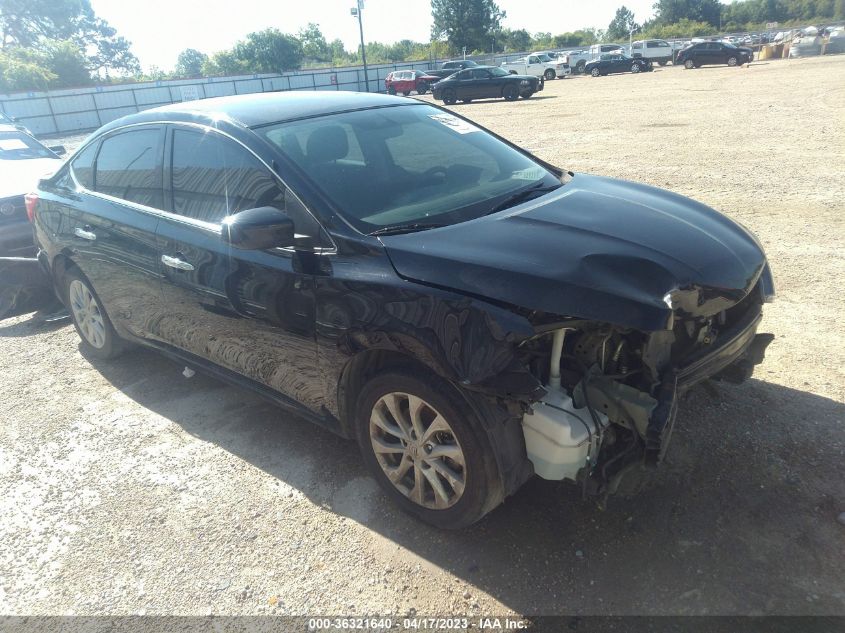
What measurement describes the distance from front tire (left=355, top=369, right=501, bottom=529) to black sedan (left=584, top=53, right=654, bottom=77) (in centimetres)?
4295

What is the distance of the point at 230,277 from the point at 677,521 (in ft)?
8.11

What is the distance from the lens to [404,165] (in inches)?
133

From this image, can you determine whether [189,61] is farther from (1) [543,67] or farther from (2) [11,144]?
(2) [11,144]

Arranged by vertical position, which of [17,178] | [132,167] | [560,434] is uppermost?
[132,167]

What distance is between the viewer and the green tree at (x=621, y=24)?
9400 centimetres

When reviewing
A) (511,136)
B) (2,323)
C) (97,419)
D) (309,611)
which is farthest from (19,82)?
(309,611)

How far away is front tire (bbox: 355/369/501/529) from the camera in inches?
97.7

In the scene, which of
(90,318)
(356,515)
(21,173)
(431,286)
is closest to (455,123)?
(431,286)

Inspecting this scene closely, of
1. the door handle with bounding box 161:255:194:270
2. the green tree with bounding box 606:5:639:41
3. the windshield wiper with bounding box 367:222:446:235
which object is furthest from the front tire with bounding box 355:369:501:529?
the green tree with bounding box 606:5:639:41

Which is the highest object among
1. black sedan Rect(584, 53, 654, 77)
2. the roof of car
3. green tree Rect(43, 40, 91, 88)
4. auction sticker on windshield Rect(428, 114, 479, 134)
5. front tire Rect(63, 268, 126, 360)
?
green tree Rect(43, 40, 91, 88)

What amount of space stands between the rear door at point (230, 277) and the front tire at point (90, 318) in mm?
1059

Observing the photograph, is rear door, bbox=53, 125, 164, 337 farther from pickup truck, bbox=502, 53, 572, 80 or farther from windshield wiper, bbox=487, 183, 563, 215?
pickup truck, bbox=502, 53, 572, 80

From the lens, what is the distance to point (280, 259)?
118 inches

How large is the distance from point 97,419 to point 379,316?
255 cm
